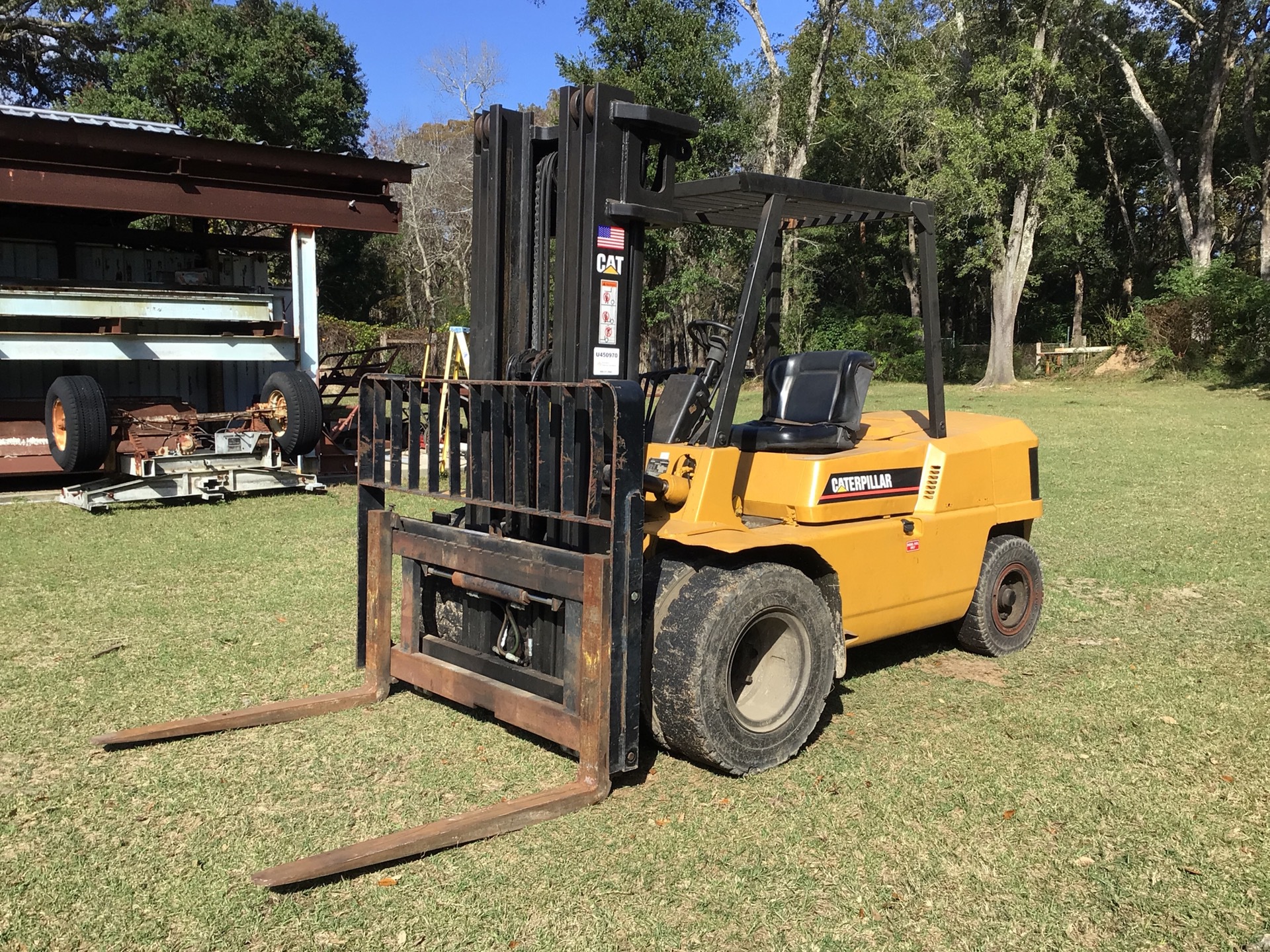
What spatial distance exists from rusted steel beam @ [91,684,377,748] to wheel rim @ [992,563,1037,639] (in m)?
3.90

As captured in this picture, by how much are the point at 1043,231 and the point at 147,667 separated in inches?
1205

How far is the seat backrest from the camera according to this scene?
577 centimetres

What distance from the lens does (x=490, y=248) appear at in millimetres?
5367

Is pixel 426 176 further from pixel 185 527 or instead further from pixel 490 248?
pixel 490 248

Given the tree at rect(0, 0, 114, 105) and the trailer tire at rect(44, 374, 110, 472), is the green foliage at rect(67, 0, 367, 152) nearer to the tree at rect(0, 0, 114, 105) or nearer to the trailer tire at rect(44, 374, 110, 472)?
the tree at rect(0, 0, 114, 105)

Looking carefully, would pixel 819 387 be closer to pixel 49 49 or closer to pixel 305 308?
pixel 305 308

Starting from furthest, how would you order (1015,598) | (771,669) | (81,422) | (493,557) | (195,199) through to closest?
(195,199)
(81,422)
(1015,598)
(771,669)
(493,557)

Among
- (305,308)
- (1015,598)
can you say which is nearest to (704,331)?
(1015,598)

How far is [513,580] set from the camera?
467 centimetres

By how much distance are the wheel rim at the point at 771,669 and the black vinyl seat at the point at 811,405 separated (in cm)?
110

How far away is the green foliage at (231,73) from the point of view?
29.6 metres

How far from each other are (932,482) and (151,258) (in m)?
14.4

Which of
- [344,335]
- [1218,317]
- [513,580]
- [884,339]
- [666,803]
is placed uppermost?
[1218,317]

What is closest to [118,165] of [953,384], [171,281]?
A: [171,281]
